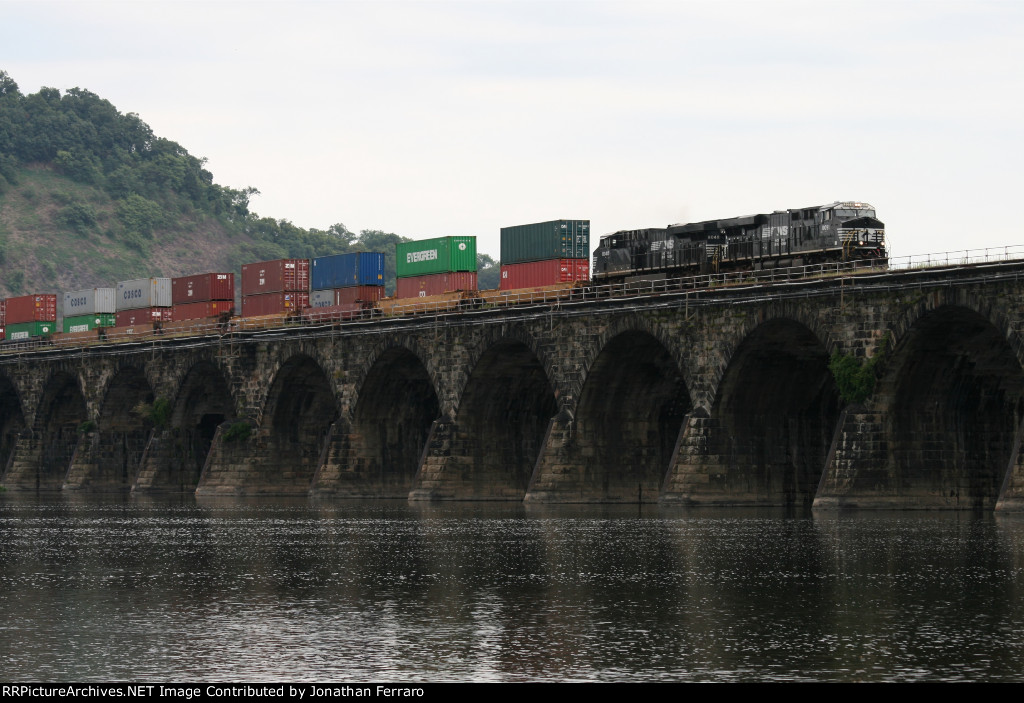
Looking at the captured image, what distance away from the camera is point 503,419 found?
7981 cm

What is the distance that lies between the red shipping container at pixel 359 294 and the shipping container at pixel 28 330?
36392mm

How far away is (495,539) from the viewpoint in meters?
49.0

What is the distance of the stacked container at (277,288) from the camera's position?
9619 centimetres

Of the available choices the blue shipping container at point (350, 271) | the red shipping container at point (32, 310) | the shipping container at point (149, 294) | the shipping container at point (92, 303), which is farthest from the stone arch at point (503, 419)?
the red shipping container at point (32, 310)

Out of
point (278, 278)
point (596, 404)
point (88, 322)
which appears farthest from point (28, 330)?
point (596, 404)

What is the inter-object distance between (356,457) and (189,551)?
4007 cm

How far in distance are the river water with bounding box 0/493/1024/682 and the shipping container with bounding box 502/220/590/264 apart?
26.6 m

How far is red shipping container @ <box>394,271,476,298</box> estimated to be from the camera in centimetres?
8600

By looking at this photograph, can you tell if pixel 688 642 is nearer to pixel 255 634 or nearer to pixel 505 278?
pixel 255 634

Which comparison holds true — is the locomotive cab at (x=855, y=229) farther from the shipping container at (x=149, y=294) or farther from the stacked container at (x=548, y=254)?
the shipping container at (x=149, y=294)

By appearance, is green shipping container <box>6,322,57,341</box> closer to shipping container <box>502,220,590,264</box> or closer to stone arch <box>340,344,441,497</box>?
stone arch <box>340,344,441,497</box>

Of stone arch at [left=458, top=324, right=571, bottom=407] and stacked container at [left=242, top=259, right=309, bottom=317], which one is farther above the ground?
stacked container at [left=242, top=259, right=309, bottom=317]

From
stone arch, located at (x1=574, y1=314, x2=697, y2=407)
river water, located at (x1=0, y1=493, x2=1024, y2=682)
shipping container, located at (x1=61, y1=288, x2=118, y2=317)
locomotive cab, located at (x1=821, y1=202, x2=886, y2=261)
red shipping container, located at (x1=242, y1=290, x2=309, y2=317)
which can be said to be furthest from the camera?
shipping container, located at (x1=61, y1=288, x2=118, y2=317)

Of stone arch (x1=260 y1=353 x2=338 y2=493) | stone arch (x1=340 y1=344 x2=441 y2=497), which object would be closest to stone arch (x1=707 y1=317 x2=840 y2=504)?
stone arch (x1=340 y1=344 x2=441 y2=497)
